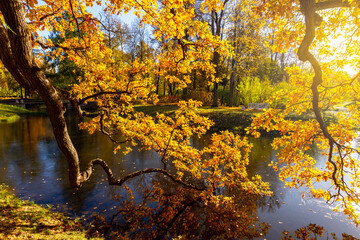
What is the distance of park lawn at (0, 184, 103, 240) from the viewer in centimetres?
460

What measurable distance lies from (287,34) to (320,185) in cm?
709

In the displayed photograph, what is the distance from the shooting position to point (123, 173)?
995cm

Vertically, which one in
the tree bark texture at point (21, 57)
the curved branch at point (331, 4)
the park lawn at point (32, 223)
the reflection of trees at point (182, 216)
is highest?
the curved branch at point (331, 4)

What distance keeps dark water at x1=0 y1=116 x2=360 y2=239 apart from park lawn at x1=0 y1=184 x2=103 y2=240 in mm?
600

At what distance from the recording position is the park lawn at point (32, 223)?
4.60 m

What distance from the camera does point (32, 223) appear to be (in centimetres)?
528

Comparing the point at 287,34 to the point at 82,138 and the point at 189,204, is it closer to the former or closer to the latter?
the point at 189,204

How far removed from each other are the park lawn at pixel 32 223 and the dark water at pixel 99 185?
0.60 m

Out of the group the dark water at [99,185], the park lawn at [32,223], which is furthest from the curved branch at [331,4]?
the park lawn at [32,223]

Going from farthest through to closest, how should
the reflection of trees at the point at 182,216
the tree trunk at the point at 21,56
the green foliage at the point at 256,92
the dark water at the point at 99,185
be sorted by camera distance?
the green foliage at the point at 256,92, the dark water at the point at 99,185, the reflection of trees at the point at 182,216, the tree trunk at the point at 21,56

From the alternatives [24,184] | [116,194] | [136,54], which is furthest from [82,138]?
[136,54]

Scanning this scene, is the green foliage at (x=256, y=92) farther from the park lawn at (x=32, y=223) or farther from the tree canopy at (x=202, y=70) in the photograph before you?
the park lawn at (x=32, y=223)

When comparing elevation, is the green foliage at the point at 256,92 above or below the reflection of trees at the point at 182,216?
above

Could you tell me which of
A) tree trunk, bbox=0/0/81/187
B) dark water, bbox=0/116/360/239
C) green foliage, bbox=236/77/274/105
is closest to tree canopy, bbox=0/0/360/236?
tree trunk, bbox=0/0/81/187
